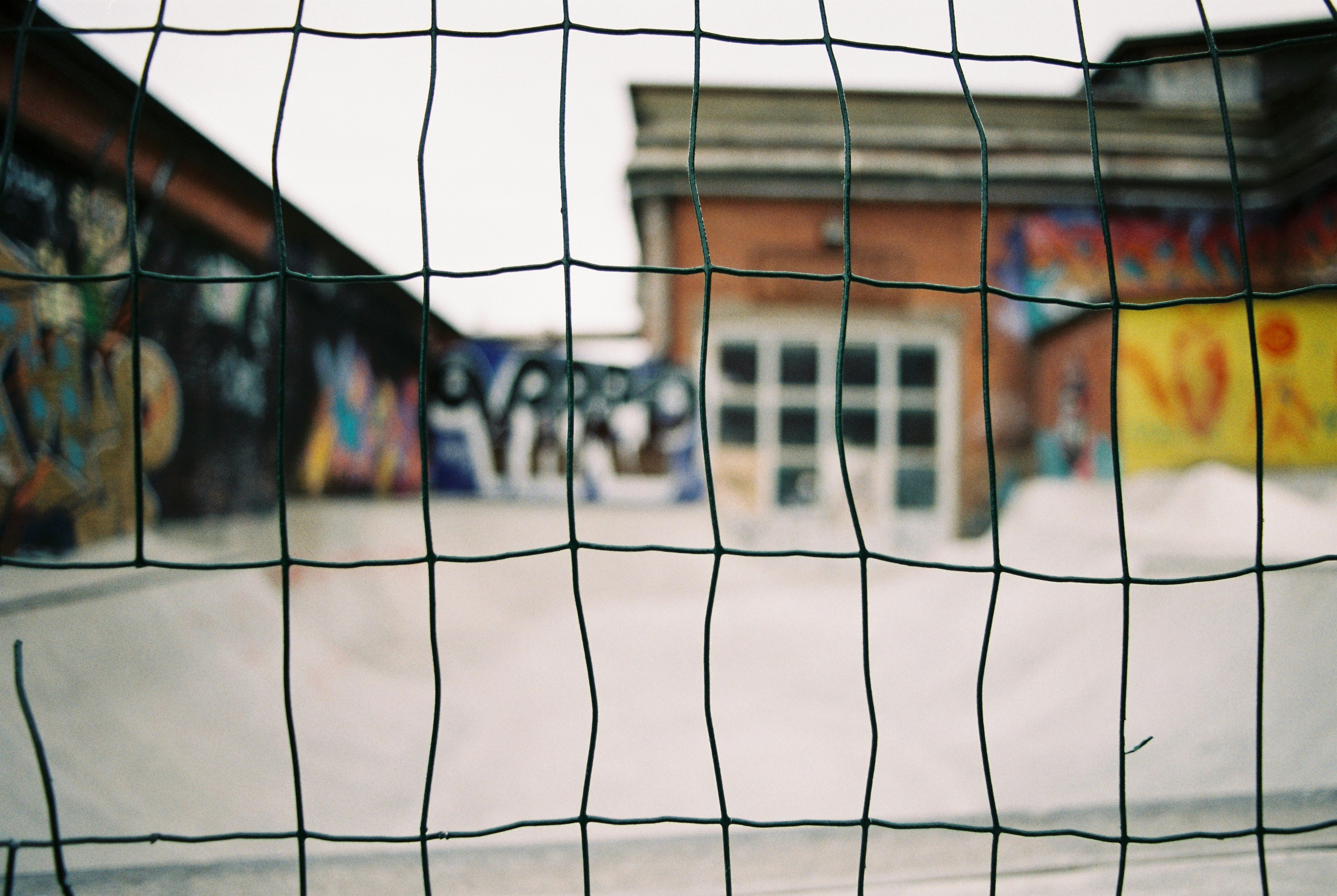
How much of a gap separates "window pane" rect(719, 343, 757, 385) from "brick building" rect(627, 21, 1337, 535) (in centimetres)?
1

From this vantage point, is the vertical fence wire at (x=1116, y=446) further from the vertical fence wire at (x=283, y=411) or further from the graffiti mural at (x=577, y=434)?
the graffiti mural at (x=577, y=434)

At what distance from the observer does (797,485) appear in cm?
470

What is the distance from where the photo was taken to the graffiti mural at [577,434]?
4.55 metres

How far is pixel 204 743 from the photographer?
166cm

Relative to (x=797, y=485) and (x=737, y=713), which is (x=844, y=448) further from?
(x=797, y=485)

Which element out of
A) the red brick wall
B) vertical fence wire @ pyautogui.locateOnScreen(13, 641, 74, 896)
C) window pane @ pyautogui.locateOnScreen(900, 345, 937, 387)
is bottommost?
vertical fence wire @ pyautogui.locateOnScreen(13, 641, 74, 896)

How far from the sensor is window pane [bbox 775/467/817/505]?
15.4 feet

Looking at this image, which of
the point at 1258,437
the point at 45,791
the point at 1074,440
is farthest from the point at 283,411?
the point at 1074,440

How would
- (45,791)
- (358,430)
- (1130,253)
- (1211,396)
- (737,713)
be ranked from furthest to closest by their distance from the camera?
(1130,253) → (358,430) → (1211,396) → (737,713) → (45,791)

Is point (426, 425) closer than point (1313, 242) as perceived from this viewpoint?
Yes

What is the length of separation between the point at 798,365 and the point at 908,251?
3.40ft

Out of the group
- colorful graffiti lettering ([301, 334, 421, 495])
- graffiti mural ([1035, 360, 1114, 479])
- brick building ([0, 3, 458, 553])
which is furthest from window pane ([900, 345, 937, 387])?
brick building ([0, 3, 458, 553])

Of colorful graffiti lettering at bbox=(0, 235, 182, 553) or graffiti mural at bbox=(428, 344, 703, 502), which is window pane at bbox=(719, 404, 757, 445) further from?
colorful graffiti lettering at bbox=(0, 235, 182, 553)

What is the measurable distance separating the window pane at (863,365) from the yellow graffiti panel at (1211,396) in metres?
1.37
